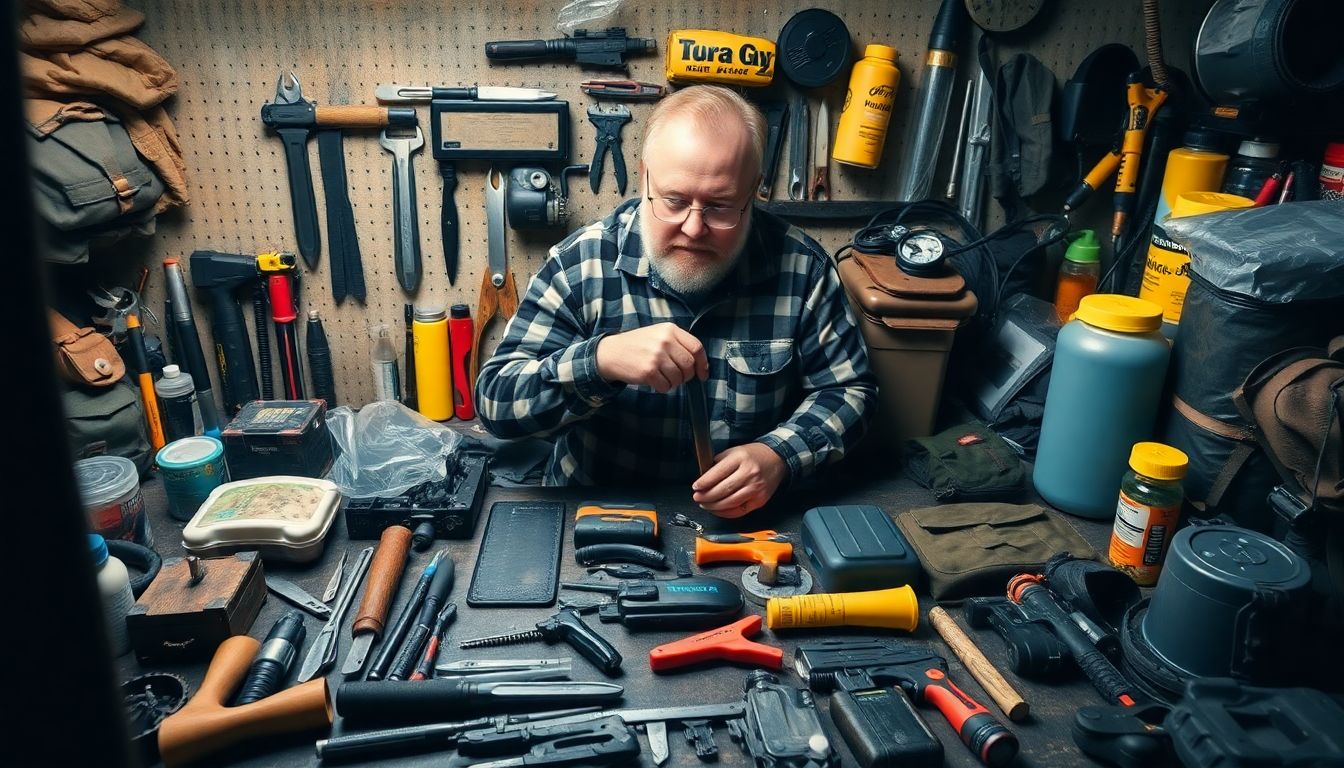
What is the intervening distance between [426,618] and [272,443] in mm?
645

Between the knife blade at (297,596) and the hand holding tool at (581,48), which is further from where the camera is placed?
the hand holding tool at (581,48)

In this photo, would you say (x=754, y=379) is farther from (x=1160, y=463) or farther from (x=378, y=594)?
(x=378, y=594)

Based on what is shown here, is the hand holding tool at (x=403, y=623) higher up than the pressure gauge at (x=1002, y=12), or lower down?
lower down

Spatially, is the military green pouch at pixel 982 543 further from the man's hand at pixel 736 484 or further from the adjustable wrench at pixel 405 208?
the adjustable wrench at pixel 405 208

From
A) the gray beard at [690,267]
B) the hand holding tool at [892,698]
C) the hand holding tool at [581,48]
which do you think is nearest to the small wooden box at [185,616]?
the hand holding tool at [892,698]

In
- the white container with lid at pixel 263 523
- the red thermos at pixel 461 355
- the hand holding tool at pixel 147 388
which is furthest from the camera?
the red thermos at pixel 461 355

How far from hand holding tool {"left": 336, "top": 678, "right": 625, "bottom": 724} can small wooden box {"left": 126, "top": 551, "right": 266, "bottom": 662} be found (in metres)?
0.23

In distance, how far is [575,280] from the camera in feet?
5.97

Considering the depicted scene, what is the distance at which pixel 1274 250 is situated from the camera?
136 cm

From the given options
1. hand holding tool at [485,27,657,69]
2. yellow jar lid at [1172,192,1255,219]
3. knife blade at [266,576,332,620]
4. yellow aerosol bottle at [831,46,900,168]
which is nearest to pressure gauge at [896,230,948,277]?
yellow aerosol bottle at [831,46,900,168]

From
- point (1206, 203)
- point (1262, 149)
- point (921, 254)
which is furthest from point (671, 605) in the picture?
point (1262, 149)

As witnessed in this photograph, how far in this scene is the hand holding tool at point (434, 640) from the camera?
1.16 m

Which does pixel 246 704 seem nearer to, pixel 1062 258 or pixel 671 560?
pixel 671 560

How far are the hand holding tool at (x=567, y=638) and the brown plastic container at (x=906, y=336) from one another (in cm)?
98
